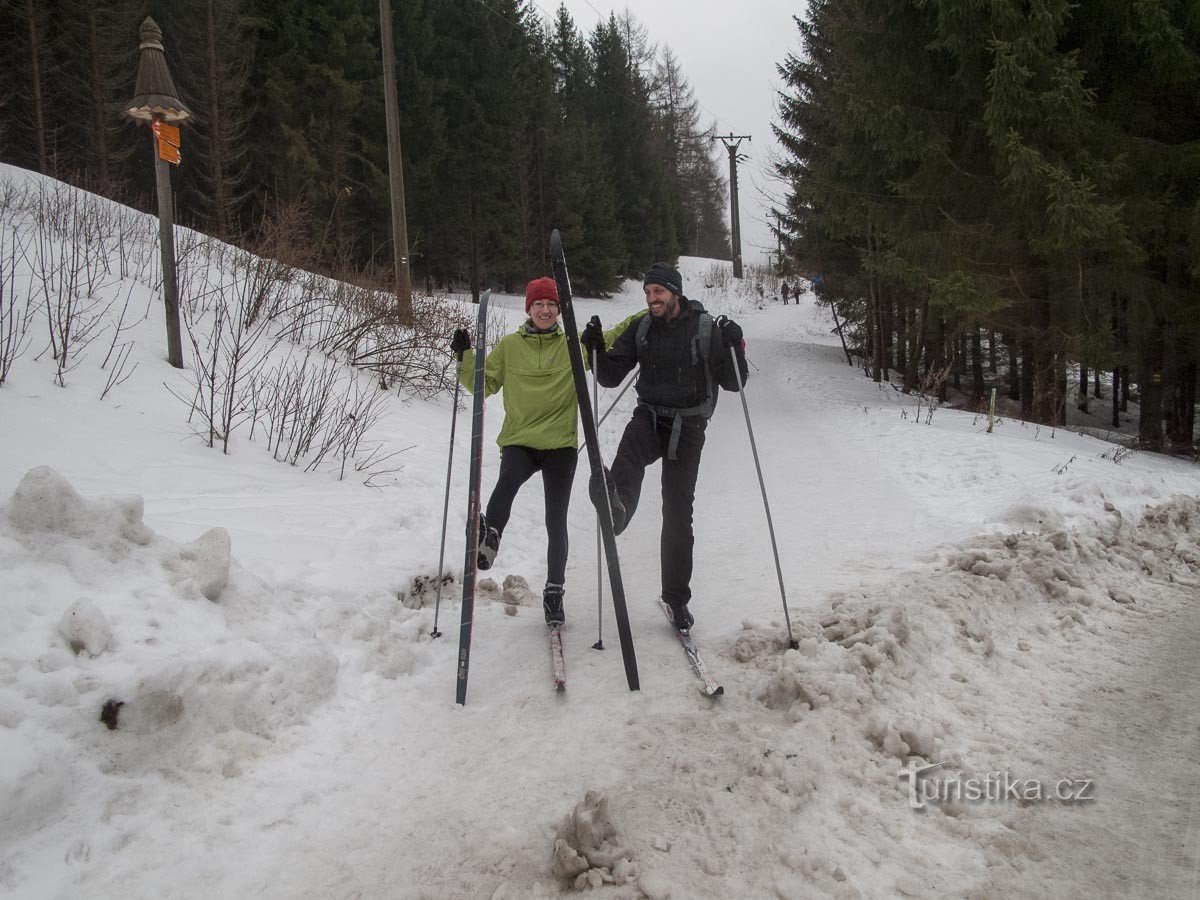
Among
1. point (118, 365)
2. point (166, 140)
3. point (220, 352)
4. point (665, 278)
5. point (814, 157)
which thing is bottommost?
point (118, 365)

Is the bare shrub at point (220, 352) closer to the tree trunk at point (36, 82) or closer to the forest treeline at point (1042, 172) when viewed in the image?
the forest treeline at point (1042, 172)

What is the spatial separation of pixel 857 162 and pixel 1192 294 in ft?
17.5

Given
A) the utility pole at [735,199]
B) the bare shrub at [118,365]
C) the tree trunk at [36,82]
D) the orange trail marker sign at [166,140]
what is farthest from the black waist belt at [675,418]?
the utility pole at [735,199]

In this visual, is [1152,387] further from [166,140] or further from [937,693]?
[166,140]

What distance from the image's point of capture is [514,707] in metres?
3.49

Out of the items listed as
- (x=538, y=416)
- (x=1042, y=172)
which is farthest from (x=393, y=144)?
(x=538, y=416)

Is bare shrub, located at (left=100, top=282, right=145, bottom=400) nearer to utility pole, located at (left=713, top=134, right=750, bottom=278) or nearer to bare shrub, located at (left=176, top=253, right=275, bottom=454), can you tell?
bare shrub, located at (left=176, top=253, right=275, bottom=454)

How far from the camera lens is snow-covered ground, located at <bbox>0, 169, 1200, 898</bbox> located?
2.38 metres

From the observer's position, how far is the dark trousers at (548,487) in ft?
13.8

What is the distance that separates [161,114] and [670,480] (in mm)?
5630

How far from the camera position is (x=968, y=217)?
10.6 m

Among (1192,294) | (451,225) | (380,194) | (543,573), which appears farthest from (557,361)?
(451,225)

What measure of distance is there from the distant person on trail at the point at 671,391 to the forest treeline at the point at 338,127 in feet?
22.5

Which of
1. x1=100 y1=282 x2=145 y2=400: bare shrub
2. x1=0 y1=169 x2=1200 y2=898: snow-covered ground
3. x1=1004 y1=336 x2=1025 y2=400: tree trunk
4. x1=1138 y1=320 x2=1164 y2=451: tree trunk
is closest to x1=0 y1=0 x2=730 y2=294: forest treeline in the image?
x1=100 y1=282 x2=145 y2=400: bare shrub
